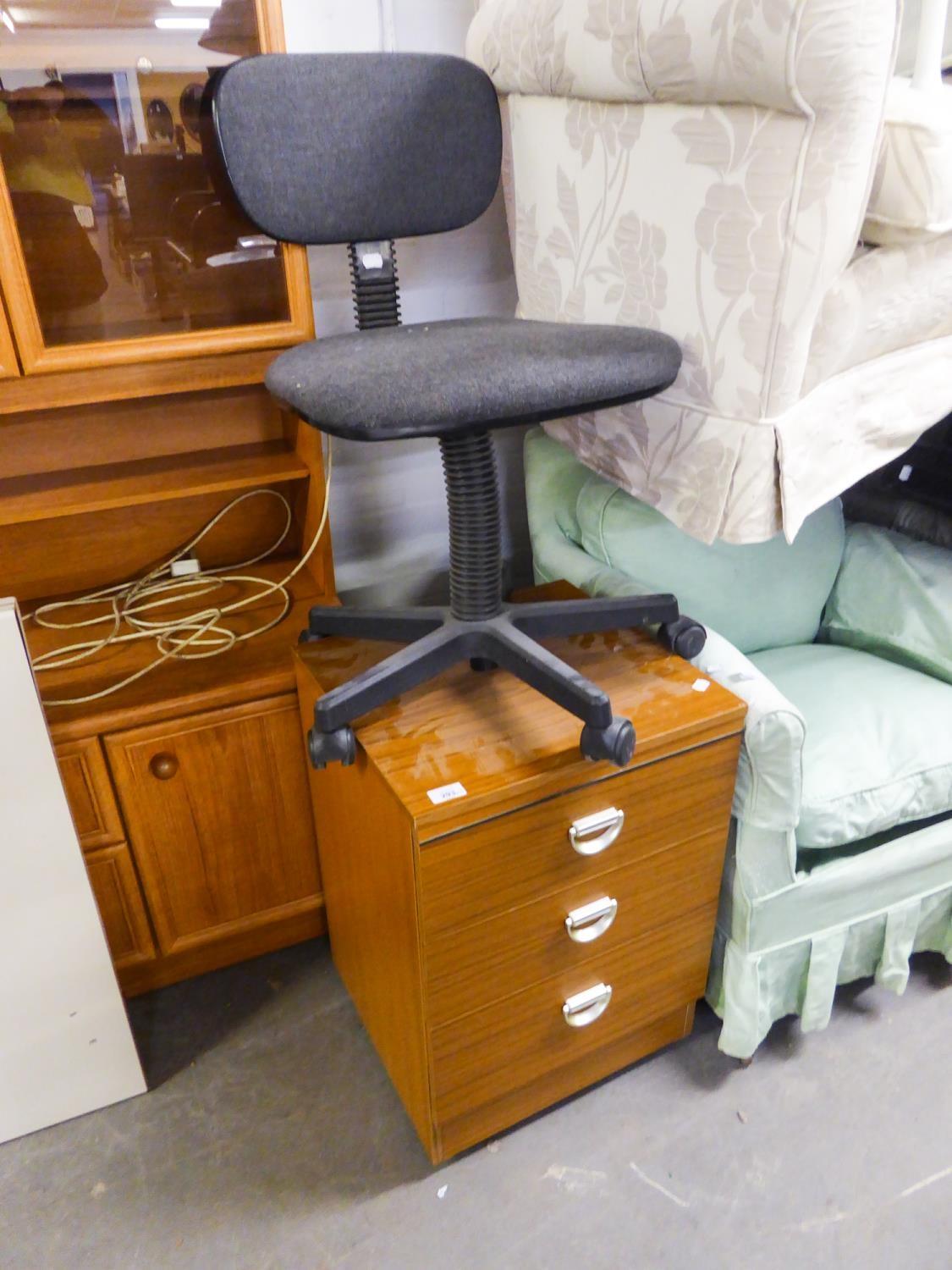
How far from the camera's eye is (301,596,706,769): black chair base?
0.87m

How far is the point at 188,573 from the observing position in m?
1.35

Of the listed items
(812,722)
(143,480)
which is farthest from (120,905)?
(812,722)

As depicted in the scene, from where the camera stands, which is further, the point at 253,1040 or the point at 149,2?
the point at 253,1040

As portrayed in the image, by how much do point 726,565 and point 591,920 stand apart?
1.75 ft

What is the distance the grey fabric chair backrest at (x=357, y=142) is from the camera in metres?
0.96

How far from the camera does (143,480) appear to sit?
1194mm

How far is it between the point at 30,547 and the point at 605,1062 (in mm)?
1038

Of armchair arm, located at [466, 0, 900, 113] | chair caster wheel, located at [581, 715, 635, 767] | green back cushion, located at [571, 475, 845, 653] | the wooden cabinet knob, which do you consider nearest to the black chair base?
chair caster wheel, located at [581, 715, 635, 767]

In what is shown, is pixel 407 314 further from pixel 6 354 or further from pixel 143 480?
pixel 6 354

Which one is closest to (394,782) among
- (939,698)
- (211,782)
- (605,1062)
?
(211,782)

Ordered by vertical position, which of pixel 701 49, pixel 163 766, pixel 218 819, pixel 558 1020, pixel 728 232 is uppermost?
pixel 701 49

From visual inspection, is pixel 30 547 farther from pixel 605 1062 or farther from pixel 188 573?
pixel 605 1062

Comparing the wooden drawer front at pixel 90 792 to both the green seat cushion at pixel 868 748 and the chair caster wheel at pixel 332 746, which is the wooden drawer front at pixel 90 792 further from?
the green seat cushion at pixel 868 748

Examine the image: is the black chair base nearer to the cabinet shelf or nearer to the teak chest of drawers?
the teak chest of drawers
